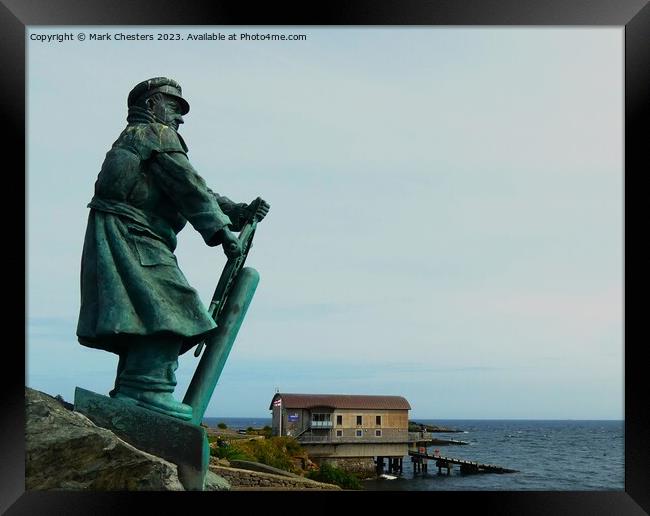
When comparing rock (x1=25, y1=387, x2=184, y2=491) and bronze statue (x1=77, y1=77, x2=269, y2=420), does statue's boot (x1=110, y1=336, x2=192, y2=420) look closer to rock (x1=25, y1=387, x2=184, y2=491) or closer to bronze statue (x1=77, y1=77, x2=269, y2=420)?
bronze statue (x1=77, y1=77, x2=269, y2=420)

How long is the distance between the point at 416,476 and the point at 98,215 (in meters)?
32.1

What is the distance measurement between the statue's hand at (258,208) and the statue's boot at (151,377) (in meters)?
1.31

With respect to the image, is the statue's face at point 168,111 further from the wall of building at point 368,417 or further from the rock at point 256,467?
the wall of building at point 368,417

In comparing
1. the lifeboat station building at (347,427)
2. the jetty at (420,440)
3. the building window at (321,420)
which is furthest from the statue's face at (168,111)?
the jetty at (420,440)

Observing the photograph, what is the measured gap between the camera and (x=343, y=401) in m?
28.8

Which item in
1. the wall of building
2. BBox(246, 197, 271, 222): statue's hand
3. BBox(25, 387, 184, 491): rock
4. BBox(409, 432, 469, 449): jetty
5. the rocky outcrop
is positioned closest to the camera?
BBox(25, 387, 184, 491): rock

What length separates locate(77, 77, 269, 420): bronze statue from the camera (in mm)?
6980

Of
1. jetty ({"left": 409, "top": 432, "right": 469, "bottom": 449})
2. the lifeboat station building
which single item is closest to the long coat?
the lifeboat station building

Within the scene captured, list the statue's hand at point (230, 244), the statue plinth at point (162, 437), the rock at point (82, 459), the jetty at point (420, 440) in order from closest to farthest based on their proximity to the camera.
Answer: the rock at point (82, 459) → the statue plinth at point (162, 437) → the statue's hand at point (230, 244) → the jetty at point (420, 440)

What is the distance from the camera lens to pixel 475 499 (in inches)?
293

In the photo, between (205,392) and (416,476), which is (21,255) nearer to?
(205,392)

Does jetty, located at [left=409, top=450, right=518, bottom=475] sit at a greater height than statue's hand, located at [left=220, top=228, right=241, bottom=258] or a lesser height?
lesser

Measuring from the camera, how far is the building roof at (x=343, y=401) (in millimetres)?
25828

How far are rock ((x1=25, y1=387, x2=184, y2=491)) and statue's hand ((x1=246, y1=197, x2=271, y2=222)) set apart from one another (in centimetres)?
214
